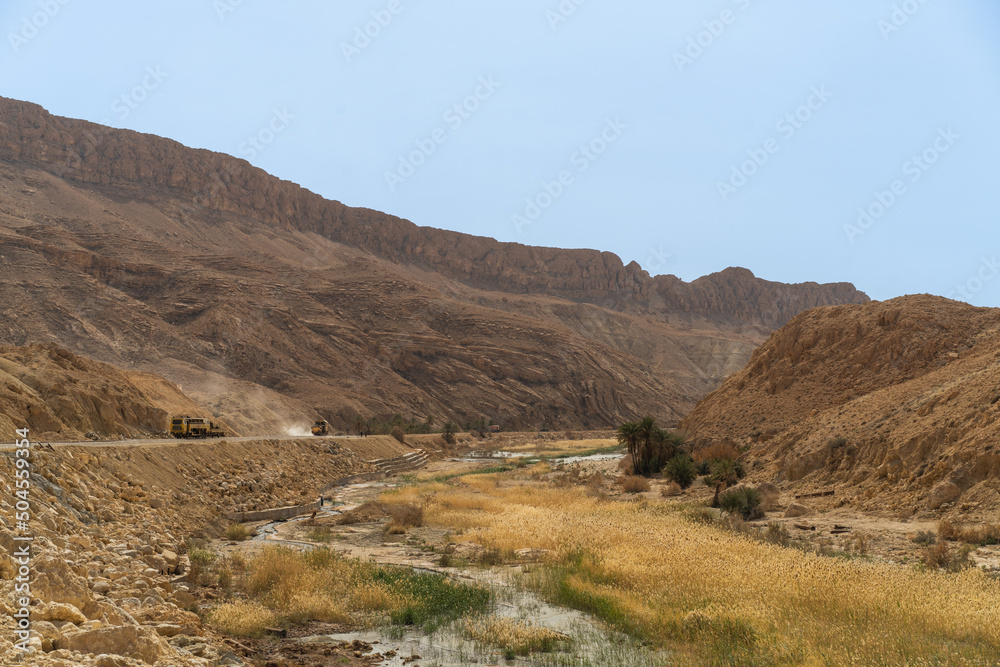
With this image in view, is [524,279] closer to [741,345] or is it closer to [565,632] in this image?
[741,345]

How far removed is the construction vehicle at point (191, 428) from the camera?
3067cm

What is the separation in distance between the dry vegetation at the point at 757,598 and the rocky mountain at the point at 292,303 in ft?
167

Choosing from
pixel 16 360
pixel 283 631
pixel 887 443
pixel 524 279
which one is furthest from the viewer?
pixel 524 279

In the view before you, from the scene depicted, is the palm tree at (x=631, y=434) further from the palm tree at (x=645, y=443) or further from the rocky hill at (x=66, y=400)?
the rocky hill at (x=66, y=400)

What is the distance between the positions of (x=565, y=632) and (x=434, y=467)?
42.6 metres

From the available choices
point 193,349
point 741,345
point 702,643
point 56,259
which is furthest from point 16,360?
point 741,345

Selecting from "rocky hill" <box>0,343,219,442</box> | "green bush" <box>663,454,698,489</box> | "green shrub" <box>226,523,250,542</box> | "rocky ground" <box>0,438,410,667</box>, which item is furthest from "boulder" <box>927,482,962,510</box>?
"rocky hill" <box>0,343,219,442</box>

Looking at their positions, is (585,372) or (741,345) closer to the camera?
(585,372)

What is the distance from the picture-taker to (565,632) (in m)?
10.9

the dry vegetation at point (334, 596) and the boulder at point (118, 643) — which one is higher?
the boulder at point (118, 643)

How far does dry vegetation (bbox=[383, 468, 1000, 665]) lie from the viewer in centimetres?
803

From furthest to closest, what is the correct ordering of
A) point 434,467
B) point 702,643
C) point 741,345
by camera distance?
point 741,345
point 434,467
point 702,643

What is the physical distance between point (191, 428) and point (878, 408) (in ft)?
99.5

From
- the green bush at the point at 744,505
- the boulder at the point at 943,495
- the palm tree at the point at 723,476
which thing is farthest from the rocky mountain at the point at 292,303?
the boulder at the point at 943,495
